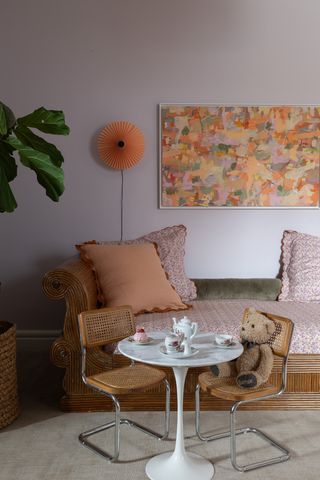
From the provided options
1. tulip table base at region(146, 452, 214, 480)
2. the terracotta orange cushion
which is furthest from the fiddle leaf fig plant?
tulip table base at region(146, 452, 214, 480)

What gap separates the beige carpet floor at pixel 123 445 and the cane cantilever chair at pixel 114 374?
5 centimetres

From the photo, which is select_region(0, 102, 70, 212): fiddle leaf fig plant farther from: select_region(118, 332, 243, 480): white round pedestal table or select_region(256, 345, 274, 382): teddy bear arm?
select_region(256, 345, 274, 382): teddy bear arm

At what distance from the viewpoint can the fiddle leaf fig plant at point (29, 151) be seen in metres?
2.48

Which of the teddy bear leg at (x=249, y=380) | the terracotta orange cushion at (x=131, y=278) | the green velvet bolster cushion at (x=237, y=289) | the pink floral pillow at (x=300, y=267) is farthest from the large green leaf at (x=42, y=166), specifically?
the pink floral pillow at (x=300, y=267)

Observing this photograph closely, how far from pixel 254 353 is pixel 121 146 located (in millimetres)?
2057

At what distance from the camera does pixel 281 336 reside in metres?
2.29

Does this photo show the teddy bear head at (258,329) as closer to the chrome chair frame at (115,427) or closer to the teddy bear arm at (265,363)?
the teddy bear arm at (265,363)

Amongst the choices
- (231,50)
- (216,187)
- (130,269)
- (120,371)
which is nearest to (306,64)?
(231,50)

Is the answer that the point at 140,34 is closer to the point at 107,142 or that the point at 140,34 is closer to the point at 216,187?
the point at 107,142

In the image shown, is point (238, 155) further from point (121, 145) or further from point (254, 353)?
point (254, 353)

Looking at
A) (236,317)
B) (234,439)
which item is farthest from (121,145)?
(234,439)

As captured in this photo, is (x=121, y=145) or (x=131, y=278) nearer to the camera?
(x=131, y=278)

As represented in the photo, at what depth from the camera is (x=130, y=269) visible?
3.17 m

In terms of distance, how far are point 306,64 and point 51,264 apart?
264 cm
